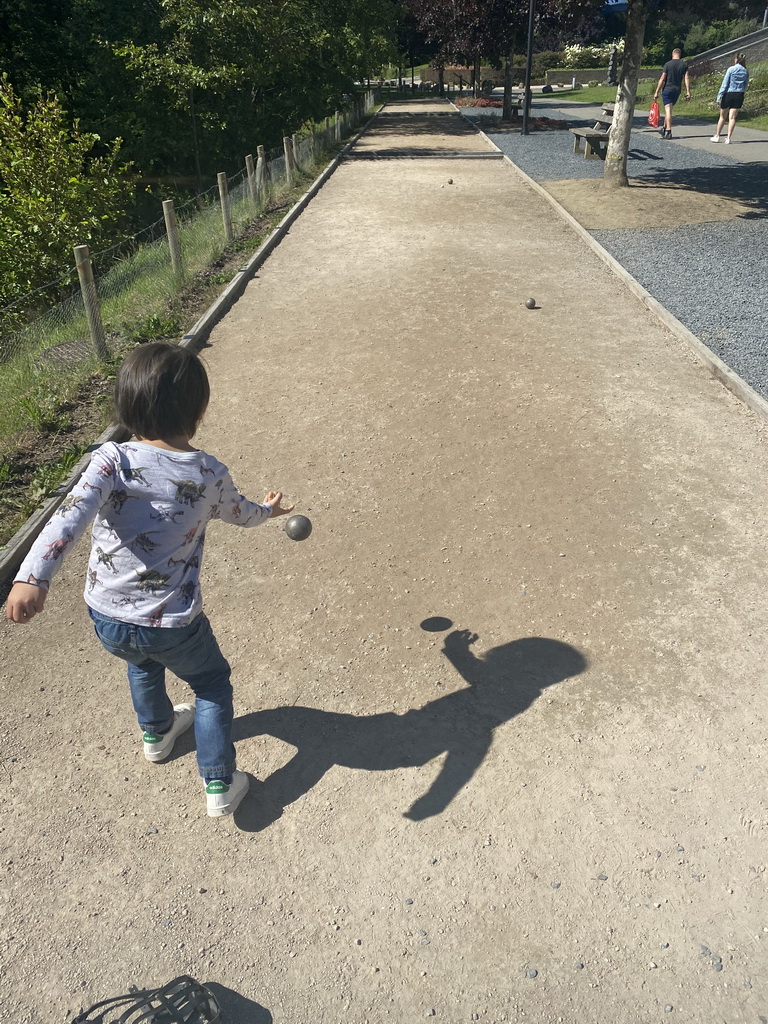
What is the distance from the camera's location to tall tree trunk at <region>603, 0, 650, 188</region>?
1365 cm

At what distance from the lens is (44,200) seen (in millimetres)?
11062

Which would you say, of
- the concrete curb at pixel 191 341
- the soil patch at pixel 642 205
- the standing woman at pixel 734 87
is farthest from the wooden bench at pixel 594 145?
the concrete curb at pixel 191 341

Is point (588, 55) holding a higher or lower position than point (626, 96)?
lower

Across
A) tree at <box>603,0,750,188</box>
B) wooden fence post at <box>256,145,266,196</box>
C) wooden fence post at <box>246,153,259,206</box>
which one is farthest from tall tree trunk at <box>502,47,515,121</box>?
wooden fence post at <box>246,153,259,206</box>

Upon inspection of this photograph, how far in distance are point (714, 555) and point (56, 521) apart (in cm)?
380

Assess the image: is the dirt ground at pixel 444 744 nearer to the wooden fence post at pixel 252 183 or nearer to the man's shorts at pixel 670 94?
the wooden fence post at pixel 252 183

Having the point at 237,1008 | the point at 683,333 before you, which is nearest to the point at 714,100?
the point at 683,333

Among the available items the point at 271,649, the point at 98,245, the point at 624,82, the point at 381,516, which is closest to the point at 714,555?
the point at 381,516

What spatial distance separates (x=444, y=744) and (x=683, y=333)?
6273mm

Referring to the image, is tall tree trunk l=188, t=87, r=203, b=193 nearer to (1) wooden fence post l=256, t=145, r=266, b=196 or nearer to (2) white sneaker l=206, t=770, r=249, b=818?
(1) wooden fence post l=256, t=145, r=266, b=196

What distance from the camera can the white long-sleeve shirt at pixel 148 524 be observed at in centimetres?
258

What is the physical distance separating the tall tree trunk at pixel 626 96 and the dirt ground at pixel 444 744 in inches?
406

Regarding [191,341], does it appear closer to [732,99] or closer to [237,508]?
[237,508]

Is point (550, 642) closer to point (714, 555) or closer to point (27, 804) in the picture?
point (714, 555)
